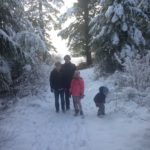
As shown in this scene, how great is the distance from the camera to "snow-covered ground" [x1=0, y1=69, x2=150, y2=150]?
8805mm

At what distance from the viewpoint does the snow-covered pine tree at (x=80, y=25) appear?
29.2 meters

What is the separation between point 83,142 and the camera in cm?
895

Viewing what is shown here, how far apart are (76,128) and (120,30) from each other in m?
9.52

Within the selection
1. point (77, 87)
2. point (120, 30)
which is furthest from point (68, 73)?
point (120, 30)

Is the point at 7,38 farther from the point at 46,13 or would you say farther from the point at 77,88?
the point at 46,13

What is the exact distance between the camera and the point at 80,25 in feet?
96.3

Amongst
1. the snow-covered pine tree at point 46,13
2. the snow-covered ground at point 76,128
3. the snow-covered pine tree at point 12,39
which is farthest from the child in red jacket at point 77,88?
the snow-covered pine tree at point 46,13

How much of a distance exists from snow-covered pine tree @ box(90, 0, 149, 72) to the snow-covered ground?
552 cm

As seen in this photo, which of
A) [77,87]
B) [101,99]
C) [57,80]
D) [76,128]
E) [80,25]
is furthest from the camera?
[80,25]

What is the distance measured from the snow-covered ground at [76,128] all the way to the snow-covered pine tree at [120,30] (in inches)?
217

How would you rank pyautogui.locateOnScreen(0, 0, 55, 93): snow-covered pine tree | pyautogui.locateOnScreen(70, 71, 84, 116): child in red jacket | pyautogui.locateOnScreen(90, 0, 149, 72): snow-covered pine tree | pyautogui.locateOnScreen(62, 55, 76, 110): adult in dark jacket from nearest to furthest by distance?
pyautogui.locateOnScreen(0, 0, 55, 93): snow-covered pine tree < pyautogui.locateOnScreen(70, 71, 84, 116): child in red jacket < pyautogui.locateOnScreen(62, 55, 76, 110): adult in dark jacket < pyautogui.locateOnScreen(90, 0, 149, 72): snow-covered pine tree

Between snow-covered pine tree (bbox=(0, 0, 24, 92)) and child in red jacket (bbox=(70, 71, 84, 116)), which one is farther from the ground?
snow-covered pine tree (bbox=(0, 0, 24, 92))

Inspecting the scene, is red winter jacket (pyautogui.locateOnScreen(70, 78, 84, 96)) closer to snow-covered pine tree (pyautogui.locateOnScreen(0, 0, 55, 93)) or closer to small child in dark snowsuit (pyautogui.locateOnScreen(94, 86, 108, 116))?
small child in dark snowsuit (pyautogui.locateOnScreen(94, 86, 108, 116))

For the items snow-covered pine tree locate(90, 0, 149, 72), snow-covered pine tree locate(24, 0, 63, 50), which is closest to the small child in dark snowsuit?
snow-covered pine tree locate(90, 0, 149, 72)
